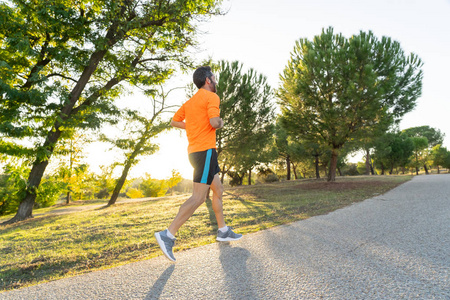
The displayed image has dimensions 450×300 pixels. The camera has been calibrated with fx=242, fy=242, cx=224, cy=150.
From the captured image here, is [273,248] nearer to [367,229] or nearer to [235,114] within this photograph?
[367,229]

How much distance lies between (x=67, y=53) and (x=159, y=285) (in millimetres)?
8999

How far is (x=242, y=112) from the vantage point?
40.5 ft

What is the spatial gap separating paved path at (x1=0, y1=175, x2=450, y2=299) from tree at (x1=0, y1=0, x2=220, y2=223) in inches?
296

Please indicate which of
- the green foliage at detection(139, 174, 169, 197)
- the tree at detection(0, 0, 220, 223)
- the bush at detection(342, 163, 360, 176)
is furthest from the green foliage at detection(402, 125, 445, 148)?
the tree at detection(0, 0, 220, 223)

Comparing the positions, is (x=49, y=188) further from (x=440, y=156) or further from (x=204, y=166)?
(x=440, y=156)

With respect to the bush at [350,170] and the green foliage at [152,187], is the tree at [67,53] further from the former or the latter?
the bush at [350,170]

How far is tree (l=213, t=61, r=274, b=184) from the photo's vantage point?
11820 millimetres

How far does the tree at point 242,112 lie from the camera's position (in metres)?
11.8

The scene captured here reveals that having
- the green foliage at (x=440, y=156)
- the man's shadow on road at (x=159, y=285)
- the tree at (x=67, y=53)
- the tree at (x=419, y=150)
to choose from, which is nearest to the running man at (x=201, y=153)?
the man's shadow on road at (x=159, y=285)

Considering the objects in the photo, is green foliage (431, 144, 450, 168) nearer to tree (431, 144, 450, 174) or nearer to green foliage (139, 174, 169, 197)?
tree (431, 144, 450, 174)

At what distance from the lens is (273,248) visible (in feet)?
8.86

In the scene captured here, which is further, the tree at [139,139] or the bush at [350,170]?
the bush at [350,170]

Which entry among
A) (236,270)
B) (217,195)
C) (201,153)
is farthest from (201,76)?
(236,270)

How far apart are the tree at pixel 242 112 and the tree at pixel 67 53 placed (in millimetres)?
2705
